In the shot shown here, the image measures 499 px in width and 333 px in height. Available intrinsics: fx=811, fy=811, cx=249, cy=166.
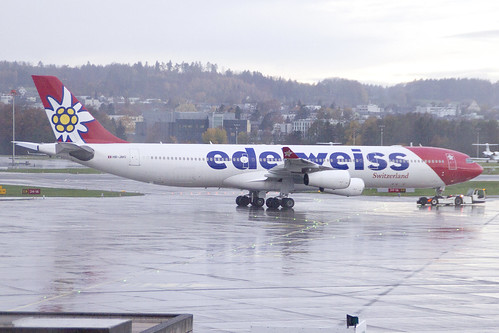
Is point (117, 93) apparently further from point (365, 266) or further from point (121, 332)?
point (121, 332)

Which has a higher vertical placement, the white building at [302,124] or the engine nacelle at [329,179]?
the white building at [302,124]

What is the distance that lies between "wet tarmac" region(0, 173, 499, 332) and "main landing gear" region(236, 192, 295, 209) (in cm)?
283

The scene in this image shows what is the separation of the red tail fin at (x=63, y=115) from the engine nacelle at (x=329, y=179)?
1171 centimetres

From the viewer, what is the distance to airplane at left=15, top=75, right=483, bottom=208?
43.1 metres

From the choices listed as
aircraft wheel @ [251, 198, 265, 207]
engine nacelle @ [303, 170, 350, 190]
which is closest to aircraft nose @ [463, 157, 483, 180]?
engine nacelle @ [303, 170, 350, 190]

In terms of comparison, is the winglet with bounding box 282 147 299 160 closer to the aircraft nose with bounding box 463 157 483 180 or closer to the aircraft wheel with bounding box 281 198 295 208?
the aircraft wheel with bounding box 281 198 295 208

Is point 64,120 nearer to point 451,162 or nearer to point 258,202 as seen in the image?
point 258,202

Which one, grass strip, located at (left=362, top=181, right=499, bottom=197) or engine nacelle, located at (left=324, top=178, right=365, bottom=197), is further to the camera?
grass strip, located at (left=362, top=181, right=499, bottom=197)

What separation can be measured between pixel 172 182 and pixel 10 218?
426 inches

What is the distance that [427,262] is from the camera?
23.5 m

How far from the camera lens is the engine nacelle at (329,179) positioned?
42.8 metres

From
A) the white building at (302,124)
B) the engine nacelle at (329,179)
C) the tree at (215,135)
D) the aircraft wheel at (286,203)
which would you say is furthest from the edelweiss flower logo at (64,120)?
the white building at (302,124)

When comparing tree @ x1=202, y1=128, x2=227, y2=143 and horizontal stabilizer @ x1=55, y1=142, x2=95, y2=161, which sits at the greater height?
tree @ x1=202, y1=128, x2=227, y2=143

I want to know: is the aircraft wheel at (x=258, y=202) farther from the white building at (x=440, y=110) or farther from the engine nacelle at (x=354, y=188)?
the white building at (x=440, y=110)
